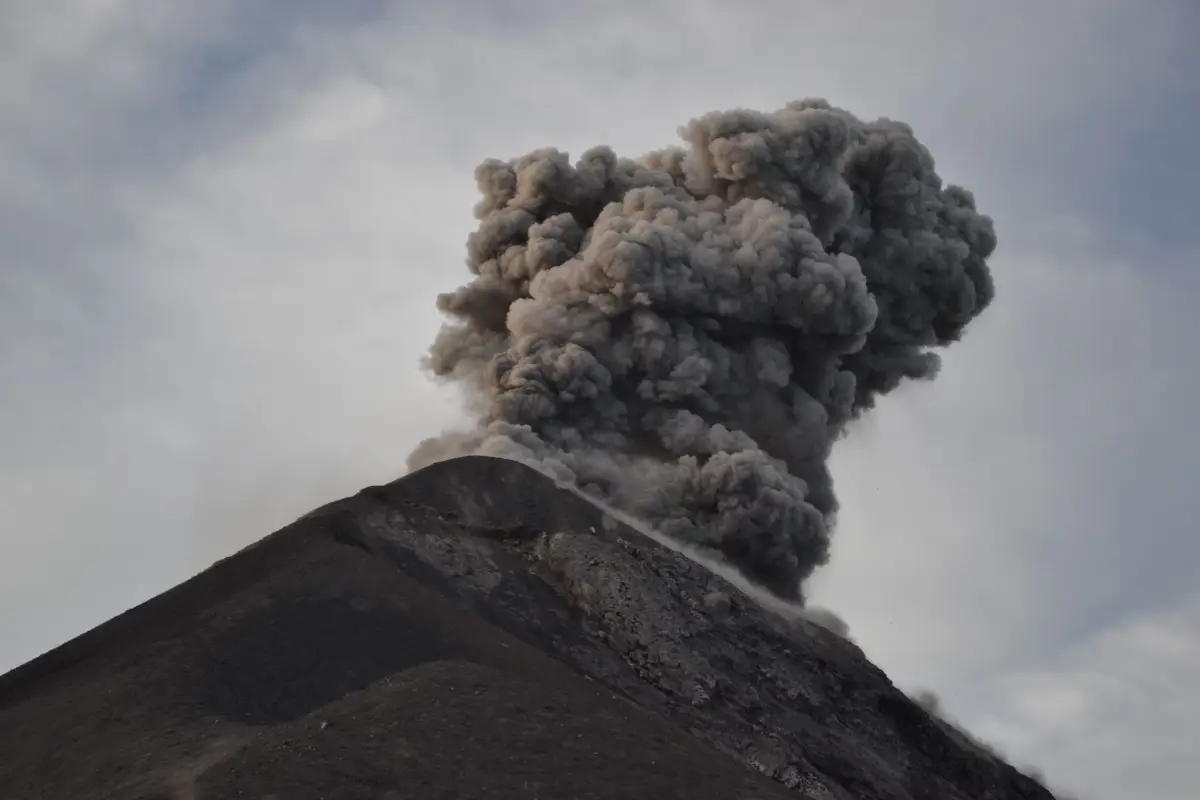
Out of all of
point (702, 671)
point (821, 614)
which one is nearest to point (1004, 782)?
point (702, 671)

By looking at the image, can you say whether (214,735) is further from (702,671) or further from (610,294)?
(610,294)

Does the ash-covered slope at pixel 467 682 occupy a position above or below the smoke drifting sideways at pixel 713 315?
below

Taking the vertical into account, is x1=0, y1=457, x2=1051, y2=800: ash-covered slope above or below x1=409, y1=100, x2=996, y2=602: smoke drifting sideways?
below

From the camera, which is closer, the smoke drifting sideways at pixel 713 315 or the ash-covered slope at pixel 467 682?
the ash-covered slope at pixel 467 682

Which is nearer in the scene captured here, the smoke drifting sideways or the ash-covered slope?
the ash-covered slope

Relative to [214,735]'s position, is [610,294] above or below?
above
